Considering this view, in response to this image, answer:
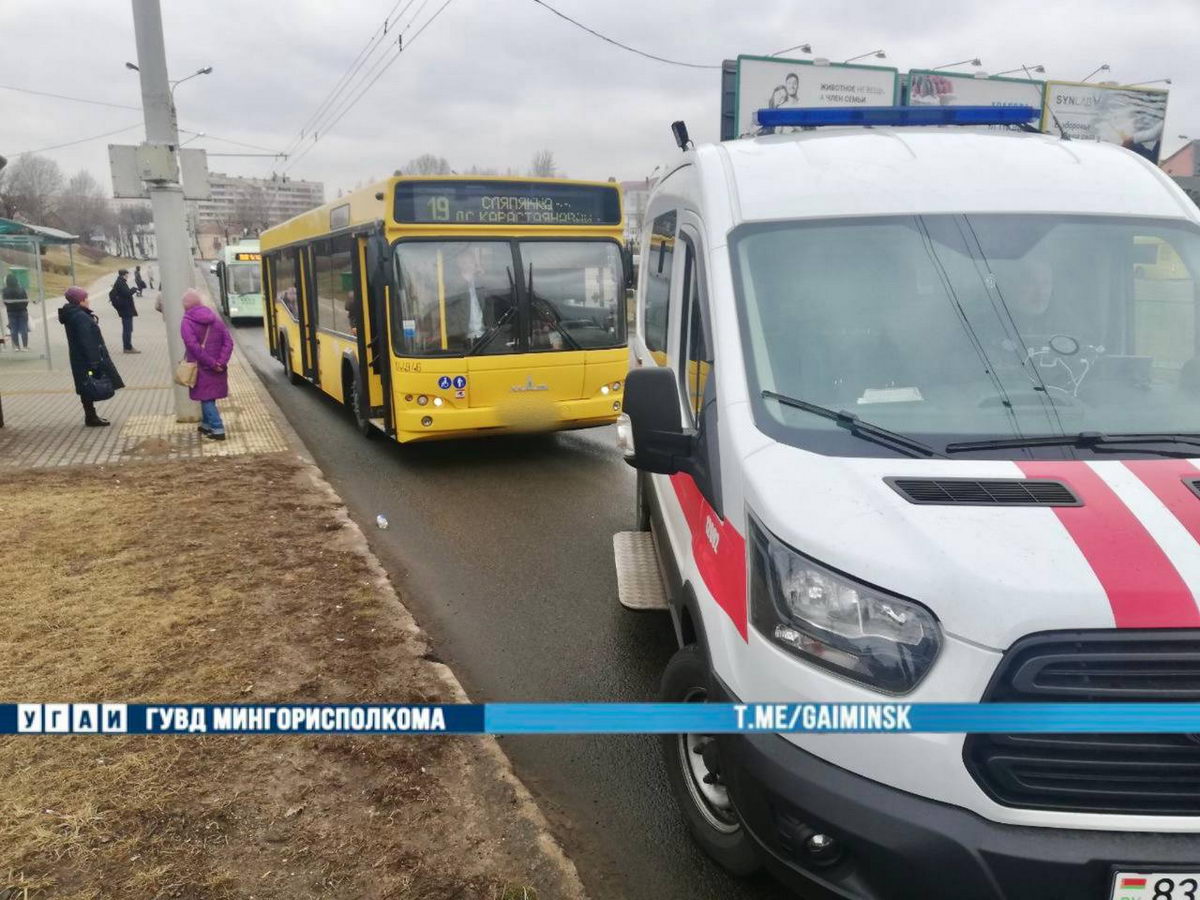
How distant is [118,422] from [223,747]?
9.14 m

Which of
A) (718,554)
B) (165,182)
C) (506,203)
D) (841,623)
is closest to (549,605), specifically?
(718,554)

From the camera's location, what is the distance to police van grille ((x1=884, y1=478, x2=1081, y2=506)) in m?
2.29

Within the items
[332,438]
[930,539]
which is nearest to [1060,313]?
[930,539]

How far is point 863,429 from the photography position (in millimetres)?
2719

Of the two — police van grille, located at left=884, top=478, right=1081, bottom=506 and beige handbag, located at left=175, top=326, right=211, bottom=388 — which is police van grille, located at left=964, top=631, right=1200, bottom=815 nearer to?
police van grille, located at left=884, top=478, right=1081, bottom=506

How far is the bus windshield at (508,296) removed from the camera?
870 centimetres

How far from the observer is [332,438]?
11.2 m

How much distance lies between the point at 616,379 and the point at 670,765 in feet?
21.3

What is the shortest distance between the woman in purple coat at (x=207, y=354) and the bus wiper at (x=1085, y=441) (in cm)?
907

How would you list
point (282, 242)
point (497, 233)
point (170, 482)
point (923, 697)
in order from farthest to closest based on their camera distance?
point (282, 242), point (497, 233), point (170, 482), point (923, 697)

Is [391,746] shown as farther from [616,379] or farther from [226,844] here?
[616,379]

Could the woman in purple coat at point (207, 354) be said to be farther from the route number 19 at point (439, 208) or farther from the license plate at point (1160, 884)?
the license plate at point (1160, 884)

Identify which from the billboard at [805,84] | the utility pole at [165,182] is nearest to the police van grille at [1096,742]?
the utility pole at [165,182]

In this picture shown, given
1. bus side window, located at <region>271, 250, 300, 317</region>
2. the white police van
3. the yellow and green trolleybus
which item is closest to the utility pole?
bus side window, located at <region>271, 250, 300, 317</region>
